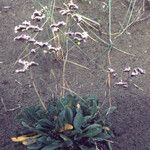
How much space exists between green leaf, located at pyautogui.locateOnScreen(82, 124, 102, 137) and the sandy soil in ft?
0.72

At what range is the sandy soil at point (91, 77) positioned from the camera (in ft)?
9.26

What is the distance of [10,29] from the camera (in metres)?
3.53

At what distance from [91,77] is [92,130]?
69cm

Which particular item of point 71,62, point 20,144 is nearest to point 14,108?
point 20,144

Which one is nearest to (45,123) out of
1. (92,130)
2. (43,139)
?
(43,139)

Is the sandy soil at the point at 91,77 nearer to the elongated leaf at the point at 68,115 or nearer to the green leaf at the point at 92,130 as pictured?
the green leaf at the point at 92,130

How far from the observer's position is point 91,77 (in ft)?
10.4

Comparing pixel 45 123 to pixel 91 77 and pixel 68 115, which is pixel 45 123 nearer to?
pixel 68 115

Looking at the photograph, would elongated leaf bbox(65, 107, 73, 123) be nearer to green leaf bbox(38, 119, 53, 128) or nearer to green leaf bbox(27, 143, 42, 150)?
green leaf bbox(38, 119, 53, 128)

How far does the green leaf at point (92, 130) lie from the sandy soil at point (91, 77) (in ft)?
0.72

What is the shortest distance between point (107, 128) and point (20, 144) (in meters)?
0.49

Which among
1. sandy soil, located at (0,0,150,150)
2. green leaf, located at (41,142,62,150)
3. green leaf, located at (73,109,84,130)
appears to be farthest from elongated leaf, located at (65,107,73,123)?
sandy soil, located at (0,0,150,150)

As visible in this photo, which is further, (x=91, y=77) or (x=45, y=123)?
(x=91, y=77)

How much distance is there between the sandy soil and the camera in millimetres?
2822
